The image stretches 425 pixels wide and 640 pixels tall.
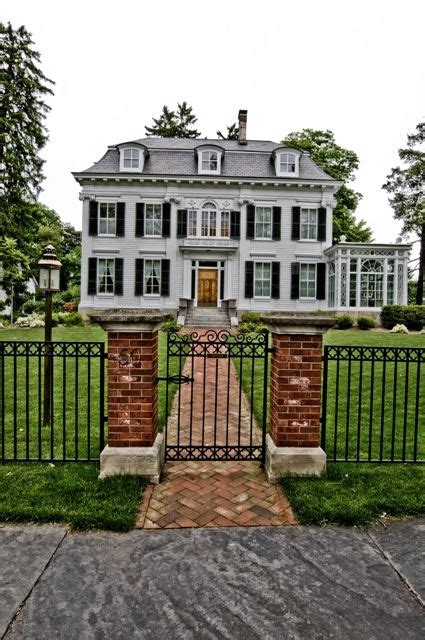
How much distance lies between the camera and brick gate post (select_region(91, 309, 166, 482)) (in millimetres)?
3459

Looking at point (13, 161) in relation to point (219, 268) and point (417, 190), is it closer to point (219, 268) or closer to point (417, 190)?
point (219, 268)

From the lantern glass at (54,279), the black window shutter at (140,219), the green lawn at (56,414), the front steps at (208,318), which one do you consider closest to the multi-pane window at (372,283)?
the front steps at (208,318)

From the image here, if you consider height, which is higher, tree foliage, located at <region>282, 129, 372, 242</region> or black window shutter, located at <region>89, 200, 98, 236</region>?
tree foliage, located at <region>282, 129, 372, 242</region>

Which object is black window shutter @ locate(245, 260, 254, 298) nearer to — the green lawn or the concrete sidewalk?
the green lawn

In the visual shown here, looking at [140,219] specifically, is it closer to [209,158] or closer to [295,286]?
[209,158]

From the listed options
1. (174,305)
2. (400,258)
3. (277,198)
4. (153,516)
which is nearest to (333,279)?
(400,258)

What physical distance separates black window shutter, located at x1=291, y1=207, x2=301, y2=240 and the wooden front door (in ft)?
15.0

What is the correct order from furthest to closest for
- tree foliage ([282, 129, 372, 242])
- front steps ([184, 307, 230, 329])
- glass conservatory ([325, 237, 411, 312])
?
tree foliage ([282, 129, 372, 242])
glass conservatory ([325, 237, 411, 312])
front steps ([184, 307, 230, 329])

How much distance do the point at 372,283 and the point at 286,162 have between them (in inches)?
310

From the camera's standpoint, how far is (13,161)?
22219mm

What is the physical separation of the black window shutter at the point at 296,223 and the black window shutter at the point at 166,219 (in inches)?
256

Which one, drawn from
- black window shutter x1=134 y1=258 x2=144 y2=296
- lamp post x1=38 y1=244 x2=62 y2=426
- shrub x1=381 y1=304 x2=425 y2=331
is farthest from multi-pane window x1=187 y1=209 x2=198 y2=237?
lamp post x1=38 y1=244 x2=62 y2=426

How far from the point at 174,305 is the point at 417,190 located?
16266 millimetres

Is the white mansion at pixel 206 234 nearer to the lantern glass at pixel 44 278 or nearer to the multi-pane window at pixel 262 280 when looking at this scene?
the multi-pane window at pixel 262 280
